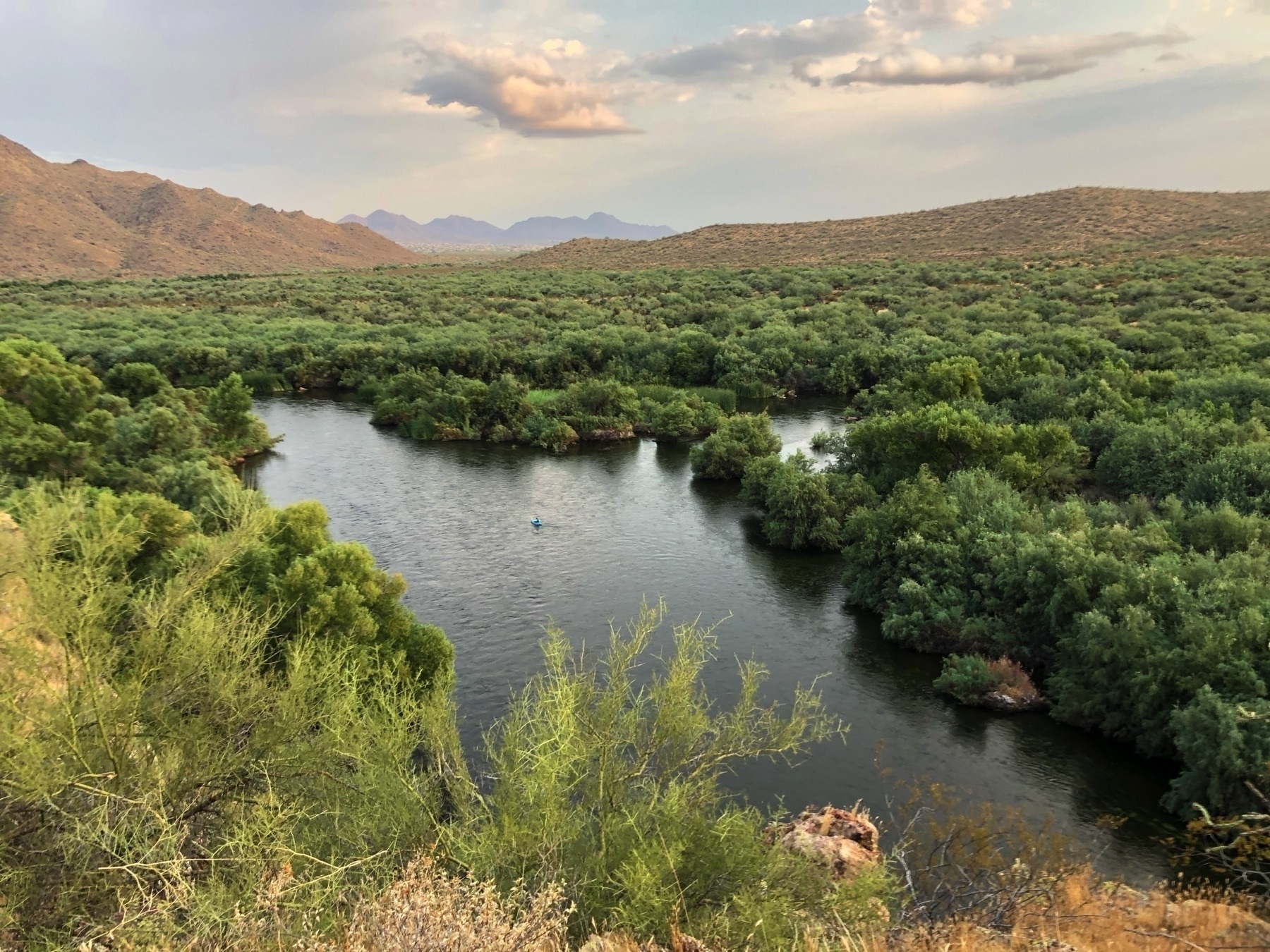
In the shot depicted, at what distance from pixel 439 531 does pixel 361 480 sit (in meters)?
9.22

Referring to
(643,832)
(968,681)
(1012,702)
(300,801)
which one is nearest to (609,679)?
(643,832)

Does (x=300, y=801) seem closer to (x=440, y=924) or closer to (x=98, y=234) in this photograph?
(x=440, y=924)

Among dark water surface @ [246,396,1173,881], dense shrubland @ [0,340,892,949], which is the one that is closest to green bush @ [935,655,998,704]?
dark water surface @ [246,396,1173,881]

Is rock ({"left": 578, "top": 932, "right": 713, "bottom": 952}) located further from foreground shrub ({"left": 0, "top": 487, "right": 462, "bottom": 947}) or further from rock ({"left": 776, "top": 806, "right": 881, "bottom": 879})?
rock ({"left": 776, "top": 806, "right": 881, "bottom": 879})

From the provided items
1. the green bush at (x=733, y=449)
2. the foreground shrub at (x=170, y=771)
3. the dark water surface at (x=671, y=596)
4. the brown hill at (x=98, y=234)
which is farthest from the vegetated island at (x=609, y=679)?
the brown hill at (x=98, y=234)

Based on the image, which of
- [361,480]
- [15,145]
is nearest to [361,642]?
[361,480]

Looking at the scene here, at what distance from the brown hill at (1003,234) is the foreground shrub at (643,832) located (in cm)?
9714

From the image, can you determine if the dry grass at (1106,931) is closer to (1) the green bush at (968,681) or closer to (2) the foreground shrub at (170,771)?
(2) the foreground shrub at (170,771)

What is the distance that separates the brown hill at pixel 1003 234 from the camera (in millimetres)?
100438

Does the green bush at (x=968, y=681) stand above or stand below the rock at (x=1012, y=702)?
above

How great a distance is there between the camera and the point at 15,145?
19500 centimetres

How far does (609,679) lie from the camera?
1169 cm

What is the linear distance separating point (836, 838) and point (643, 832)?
6.37 m

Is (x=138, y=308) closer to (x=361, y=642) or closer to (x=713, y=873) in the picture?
(x=361, y=642)
